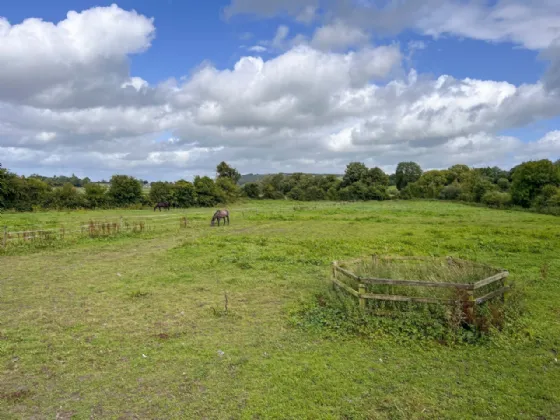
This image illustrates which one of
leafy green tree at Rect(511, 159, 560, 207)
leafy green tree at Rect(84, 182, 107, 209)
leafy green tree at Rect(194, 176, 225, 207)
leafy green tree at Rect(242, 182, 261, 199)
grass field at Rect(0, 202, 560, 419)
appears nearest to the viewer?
grass field at Rect(0, 202, 560, 419)

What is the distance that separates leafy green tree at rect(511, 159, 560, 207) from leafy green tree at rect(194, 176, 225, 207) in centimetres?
4477

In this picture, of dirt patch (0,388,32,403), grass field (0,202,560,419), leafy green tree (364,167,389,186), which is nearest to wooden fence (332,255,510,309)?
grass field (0,202,560,419)

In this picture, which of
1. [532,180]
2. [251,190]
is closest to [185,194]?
[251,190]

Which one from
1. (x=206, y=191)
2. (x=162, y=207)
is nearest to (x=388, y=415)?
(x=162, y=207)

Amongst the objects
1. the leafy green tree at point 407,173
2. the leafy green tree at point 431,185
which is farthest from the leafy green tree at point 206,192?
the leafy green tree at point 407,173

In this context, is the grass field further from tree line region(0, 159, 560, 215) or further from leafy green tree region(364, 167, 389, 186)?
leafy green tree region(364, 167, 389, 186)

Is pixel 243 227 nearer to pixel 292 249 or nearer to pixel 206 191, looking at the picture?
pixel 292 249

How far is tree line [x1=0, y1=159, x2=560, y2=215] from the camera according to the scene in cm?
3906

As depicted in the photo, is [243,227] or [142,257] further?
[243,227]

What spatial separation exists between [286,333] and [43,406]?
438 centimetres

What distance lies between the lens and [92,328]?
7.70 m

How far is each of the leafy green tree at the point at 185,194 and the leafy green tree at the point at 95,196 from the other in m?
9.24

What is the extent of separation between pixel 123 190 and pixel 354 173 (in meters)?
53.3

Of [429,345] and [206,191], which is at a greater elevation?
[206,191]
